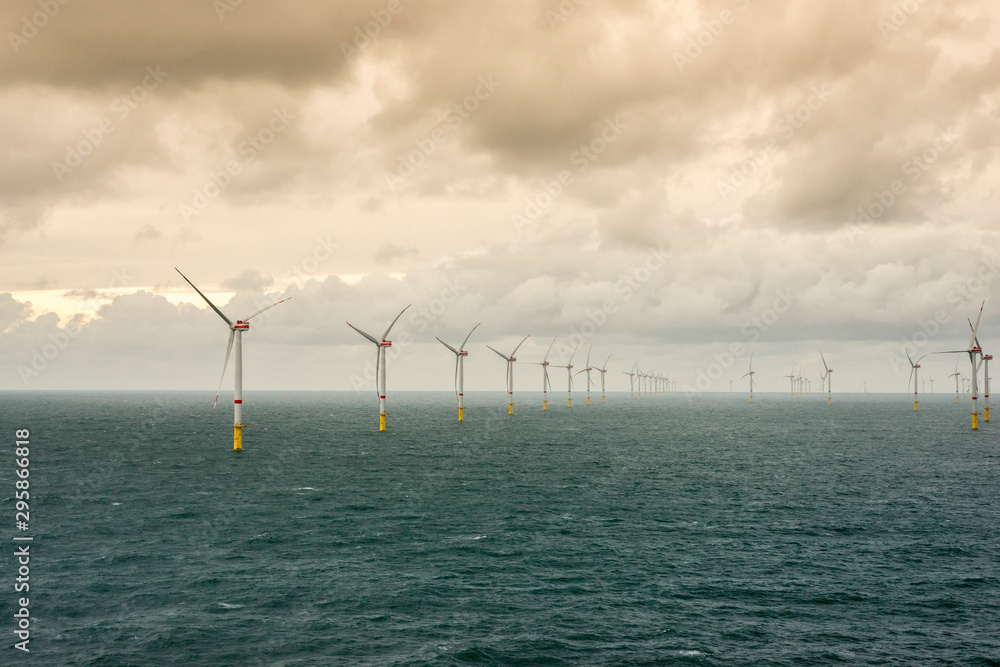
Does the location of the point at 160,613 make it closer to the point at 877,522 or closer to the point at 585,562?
the point at 585,562

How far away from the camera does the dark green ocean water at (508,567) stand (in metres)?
42.9

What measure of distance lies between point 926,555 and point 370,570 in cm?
5115

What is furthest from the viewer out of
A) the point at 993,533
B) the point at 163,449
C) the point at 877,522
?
the point at 163,449

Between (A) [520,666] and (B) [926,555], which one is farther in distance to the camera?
(B) [926,555]

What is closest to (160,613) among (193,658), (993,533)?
(193,658)

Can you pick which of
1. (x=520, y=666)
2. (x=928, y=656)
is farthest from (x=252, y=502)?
(x=928, y=656)

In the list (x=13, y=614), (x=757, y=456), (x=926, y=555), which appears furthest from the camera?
(x=757, y=456)

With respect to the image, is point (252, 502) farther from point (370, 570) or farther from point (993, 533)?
point (993, 533)

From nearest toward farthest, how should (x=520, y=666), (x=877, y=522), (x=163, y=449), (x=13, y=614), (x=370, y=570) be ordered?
1. (x=520, y=666)
2. (x=13, y=614)
3. (x=370, y=570)
4. (x=877, y=522)
5. (x=163, y=449)

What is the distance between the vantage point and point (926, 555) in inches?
2489

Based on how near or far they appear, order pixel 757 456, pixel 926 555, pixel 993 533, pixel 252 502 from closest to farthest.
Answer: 1. pixel 926 555
2. pixel 993 533
3. pixel 252 502
4. pixel 757 456

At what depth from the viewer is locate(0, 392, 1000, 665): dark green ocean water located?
1688 inches

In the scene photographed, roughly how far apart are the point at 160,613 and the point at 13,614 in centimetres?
988

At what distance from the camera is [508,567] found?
59250 millimetres
